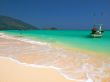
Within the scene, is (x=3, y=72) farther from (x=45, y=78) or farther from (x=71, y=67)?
(x=71, y=67)

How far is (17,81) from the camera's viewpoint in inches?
269

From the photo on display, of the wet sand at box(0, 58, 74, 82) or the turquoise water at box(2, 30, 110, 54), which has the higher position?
the wet sand at box(0, 58, 74, 82)

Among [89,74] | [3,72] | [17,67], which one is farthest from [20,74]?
[89,74]

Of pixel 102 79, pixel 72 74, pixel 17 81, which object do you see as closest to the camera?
pixel 17 81

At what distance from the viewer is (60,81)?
704cm

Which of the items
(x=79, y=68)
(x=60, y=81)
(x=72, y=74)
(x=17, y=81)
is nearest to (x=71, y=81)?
(x=60, y=81)

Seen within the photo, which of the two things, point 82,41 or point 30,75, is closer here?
point 30,75

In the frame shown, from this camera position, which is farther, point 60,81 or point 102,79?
point 102,79

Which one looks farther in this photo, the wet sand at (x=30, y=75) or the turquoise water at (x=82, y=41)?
the turquoise water at (x=82, y=41)

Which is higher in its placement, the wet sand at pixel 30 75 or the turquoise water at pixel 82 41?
the wet sand at pixel 30 75

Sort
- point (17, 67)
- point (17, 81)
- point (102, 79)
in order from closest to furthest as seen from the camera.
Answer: point (17, 81)
point (102, 79)
point (17, 67)

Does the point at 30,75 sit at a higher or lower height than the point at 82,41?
higher

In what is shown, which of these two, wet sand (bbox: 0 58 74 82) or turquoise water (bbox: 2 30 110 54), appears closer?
wet sand (bbox: 0 58 74 82)

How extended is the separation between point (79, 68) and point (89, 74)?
1105mm
